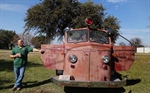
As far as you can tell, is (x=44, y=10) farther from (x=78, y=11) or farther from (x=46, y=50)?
(x=46, y=50)

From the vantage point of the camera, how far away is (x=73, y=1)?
41.8 metres

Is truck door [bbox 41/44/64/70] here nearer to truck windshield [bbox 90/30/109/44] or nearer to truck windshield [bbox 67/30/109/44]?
truck windshield [bbox 67/30/109/44]

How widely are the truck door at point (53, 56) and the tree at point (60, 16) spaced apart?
98.4ft

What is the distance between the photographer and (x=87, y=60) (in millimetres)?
8250

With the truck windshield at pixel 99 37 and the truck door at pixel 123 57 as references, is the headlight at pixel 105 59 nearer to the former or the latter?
the truck door at pixel 123 57

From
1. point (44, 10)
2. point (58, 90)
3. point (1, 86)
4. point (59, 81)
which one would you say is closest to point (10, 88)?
point (1, 86)

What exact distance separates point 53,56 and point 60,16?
32.0m

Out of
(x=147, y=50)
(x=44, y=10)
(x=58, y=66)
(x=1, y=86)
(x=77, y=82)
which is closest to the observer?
(x=77, y=82)

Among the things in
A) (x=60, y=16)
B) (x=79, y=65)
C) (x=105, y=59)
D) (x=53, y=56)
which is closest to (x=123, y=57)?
(x=105, y=59)

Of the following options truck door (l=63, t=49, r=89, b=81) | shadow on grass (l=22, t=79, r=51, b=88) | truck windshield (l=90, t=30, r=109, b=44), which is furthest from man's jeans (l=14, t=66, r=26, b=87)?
truck windshield (l=90, t=30, r=109, b=44)

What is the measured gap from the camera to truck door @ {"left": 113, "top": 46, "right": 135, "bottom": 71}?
29.8 feet

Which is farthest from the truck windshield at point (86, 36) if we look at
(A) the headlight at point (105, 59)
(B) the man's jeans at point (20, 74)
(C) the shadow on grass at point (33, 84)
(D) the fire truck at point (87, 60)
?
(C) the shadow on grass at point (33, 84)

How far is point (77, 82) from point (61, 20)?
112ft

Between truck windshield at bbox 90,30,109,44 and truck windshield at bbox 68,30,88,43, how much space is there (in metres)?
0.23
